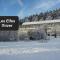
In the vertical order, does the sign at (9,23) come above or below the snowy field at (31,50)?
above

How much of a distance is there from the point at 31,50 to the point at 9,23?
1.04ft

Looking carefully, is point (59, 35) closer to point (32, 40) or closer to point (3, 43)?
point (32, 40)

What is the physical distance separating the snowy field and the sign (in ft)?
0.48

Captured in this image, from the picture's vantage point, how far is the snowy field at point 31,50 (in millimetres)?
1930

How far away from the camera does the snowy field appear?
193 cm

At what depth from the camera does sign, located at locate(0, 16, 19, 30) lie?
2.03 m

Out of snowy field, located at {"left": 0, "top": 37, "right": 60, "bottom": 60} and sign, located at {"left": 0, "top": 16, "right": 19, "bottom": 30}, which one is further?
sign, located at {"left": 0, "top": 16, "right": 19, "bottom": 30}

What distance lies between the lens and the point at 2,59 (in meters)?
1.88

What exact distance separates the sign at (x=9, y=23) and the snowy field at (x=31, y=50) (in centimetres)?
15

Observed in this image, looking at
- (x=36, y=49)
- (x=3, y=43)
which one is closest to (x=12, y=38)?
(x=3, y=43)

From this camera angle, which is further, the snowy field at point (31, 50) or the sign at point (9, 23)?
the sign at point (9, 23)

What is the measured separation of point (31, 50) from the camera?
199 centimetres

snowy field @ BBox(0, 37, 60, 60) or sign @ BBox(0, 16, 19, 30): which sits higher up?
sign @ BBox(0, 16, 19, 30)

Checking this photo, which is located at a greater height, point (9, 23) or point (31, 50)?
point (9, 23)
